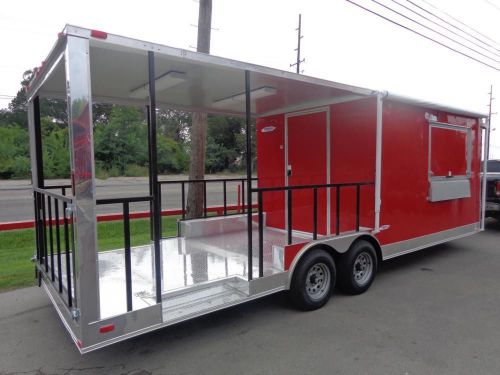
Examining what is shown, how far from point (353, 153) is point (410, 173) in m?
0.97

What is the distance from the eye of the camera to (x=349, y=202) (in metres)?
5.06

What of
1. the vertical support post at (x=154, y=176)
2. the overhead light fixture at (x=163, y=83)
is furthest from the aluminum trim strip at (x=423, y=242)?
the overhead light fixture at (x=163, y=83)

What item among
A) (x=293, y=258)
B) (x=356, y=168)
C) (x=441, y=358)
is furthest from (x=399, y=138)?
(x=441, y=358)

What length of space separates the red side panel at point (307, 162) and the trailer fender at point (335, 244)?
106 cm

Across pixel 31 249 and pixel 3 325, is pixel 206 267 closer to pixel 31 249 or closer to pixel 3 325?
pixel 3 325

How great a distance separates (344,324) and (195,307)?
1595 mm

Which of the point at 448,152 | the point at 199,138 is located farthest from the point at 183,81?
the point at 448,152

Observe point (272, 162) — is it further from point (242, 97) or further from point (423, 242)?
point (423, 242)

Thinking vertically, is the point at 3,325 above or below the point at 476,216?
below

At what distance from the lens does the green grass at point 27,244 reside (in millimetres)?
5031

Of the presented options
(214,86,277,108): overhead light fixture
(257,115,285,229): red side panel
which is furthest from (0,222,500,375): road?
(214,86,277,108): overhead light fixture

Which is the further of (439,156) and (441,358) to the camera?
(439,156)

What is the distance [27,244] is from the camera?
7.36 meters

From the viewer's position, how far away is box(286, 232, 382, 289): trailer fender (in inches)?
152
